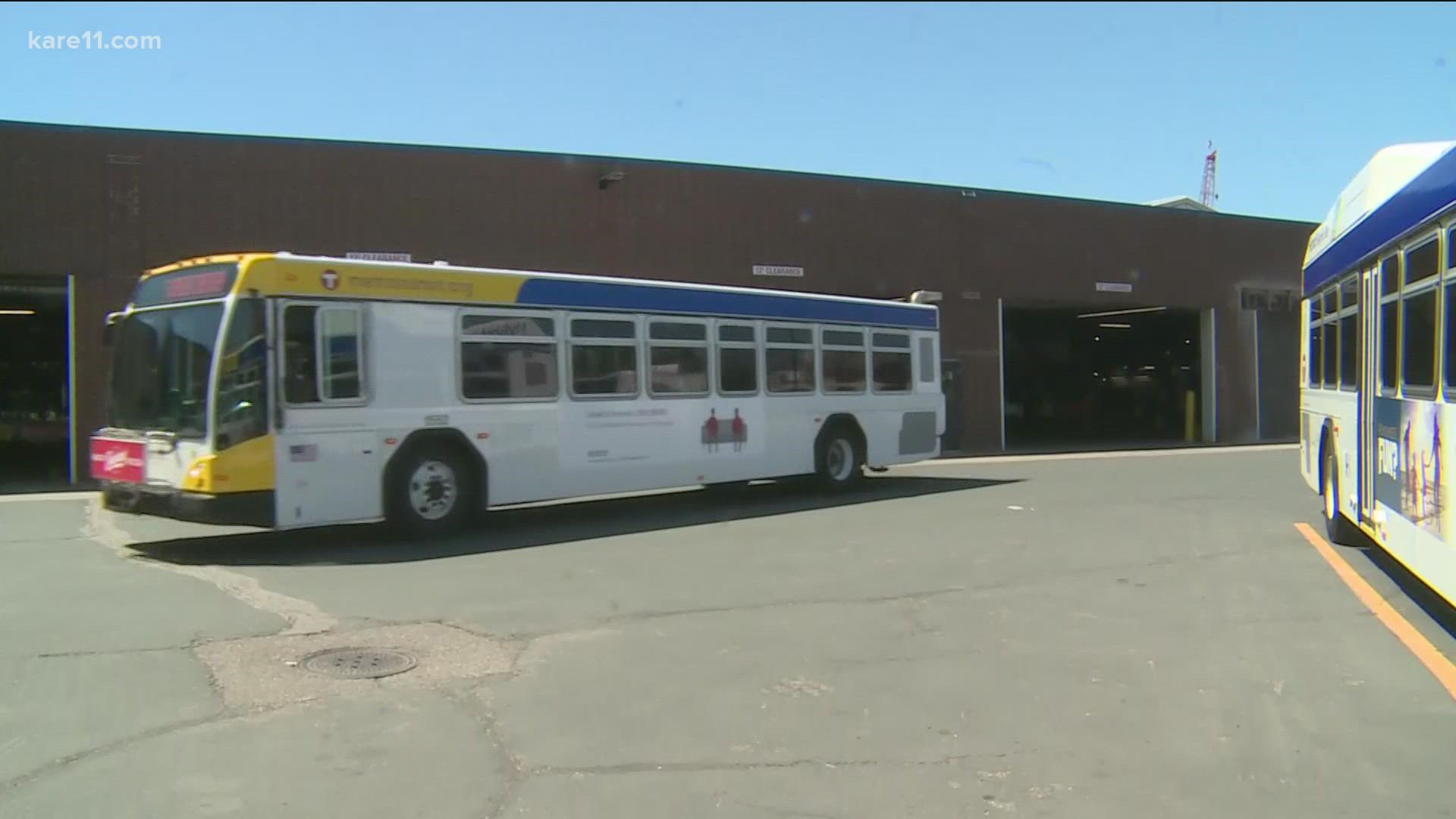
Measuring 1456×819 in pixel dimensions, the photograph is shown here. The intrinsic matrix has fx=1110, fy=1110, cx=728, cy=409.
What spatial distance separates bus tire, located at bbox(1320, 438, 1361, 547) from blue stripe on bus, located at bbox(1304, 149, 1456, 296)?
1.71 m

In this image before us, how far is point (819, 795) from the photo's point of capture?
442 centimetres

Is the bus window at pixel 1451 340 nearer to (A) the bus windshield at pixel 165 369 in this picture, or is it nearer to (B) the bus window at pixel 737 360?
(B) the bus window at pixel 737 360

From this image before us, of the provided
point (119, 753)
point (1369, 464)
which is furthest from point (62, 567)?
point (1369, 464)

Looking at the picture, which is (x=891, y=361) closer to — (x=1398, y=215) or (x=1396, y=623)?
(x=1398, y=215)

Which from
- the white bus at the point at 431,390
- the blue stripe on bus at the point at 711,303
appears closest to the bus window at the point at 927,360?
the blue stripe on bus at the point at 711,303

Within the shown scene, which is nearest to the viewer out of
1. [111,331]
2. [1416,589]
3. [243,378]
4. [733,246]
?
[1416,589]

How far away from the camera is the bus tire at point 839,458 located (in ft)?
51.9

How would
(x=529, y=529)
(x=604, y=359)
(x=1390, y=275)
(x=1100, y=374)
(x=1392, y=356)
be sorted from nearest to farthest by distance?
(x=1392, y=356) < (x=1390, y=275) < (x=529, y=529) < (x=604, y=359) < (x=1100, y=374)

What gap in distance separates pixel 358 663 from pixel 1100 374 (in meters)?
35.5

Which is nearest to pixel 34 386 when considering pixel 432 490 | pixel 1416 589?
pixel 432 490

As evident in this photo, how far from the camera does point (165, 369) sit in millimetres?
10141

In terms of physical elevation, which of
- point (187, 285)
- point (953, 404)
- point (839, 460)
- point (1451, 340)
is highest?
point (187, 285)

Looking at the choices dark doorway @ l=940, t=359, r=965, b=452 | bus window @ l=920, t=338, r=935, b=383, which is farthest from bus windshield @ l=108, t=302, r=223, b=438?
dark doorway @ l=940, t=359, r=965, b=452

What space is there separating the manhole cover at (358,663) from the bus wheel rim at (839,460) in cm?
994
